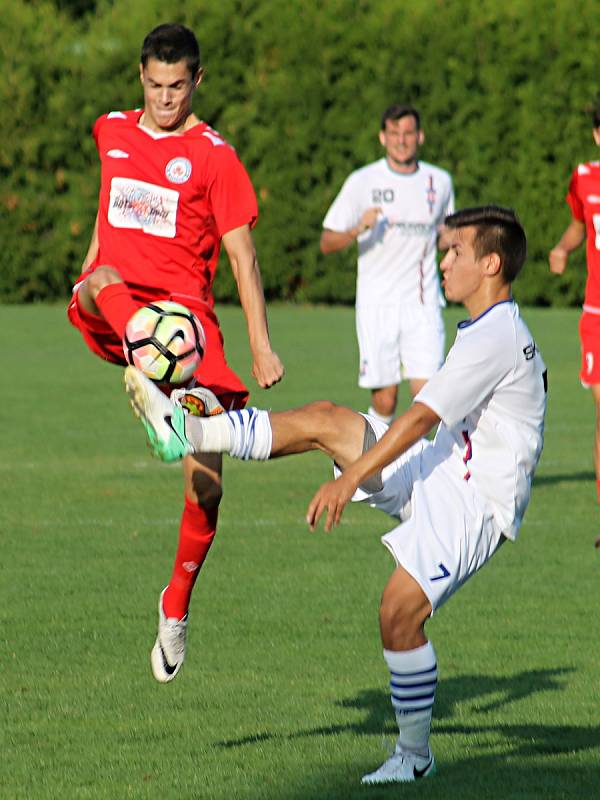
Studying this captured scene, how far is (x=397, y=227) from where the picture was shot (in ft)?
41.7

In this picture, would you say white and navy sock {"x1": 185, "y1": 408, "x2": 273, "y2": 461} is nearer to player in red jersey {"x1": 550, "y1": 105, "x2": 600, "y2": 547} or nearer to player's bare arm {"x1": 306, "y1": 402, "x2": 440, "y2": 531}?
player's bare arm {"x1": 306, "y1": 402, "x2": 440, "y2": 531}

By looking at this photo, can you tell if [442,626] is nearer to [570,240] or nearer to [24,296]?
[570,240]

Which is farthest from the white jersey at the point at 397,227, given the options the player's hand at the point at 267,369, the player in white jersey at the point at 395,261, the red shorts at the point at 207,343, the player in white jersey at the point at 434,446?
the player in white jersey at the point at 434,446

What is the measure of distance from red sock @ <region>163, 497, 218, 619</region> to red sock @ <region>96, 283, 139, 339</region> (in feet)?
2.92

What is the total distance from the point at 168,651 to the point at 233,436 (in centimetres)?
114

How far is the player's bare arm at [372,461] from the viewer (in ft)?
16.0

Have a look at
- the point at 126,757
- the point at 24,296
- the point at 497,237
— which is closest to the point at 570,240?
the point at 497,237

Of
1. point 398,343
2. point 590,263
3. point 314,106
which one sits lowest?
point 398,343

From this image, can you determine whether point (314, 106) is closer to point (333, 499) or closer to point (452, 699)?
point (452, 699)

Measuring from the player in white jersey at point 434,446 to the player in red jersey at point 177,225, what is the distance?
946mm

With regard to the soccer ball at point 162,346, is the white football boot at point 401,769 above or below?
below

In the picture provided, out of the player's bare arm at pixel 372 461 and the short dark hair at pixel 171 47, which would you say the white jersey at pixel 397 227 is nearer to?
the short dark hair at pixel 171 47

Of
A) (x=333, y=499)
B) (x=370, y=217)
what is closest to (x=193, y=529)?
(x=333, y=499)

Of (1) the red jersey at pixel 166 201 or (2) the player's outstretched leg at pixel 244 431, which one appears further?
(1) the red jersey at pixel 166 201
